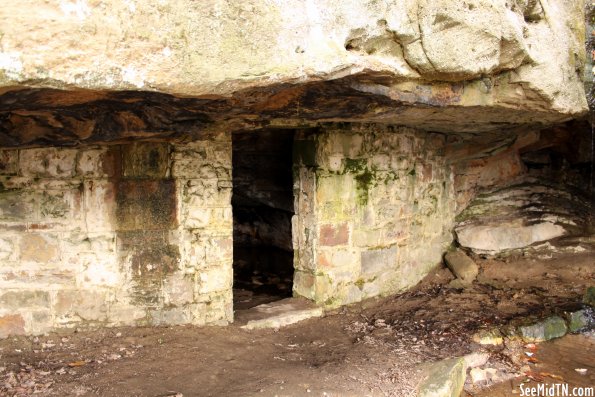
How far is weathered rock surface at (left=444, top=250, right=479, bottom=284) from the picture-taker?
558cm

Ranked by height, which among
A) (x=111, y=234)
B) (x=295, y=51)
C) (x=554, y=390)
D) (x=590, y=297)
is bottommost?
(x=554, y=390)

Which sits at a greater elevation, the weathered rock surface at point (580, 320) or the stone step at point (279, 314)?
the stone step at point (279, 314)

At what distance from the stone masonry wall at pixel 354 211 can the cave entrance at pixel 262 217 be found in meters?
0.99

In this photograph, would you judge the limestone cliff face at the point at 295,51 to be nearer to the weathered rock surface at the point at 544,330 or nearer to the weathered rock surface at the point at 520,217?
the weathered rock surface at the point at 544,330

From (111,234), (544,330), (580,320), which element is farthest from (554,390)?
(111,234)

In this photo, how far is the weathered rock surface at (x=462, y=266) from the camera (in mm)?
5582

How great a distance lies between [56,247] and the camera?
3.50 metres

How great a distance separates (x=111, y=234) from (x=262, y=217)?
146 inches

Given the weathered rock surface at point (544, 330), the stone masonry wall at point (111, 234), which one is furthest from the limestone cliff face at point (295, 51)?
the weathered rock surface at point (544, 330)

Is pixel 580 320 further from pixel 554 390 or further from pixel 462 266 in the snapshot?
pixel 462 266

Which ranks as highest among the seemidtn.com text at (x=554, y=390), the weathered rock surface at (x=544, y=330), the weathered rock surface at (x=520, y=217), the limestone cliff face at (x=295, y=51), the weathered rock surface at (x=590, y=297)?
the limestone cliff face at (x=295, y=51)

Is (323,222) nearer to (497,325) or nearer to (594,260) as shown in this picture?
(497,325)

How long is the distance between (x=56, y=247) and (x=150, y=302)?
771 mm

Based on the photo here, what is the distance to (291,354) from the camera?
140 inches
